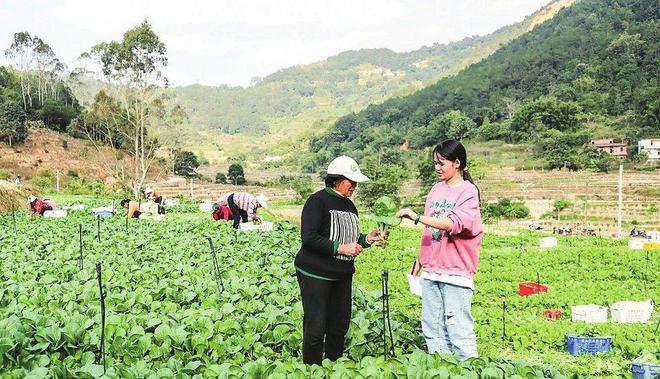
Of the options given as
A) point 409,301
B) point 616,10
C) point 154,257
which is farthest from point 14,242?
point 616,10

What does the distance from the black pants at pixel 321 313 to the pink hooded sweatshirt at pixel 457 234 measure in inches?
23.8

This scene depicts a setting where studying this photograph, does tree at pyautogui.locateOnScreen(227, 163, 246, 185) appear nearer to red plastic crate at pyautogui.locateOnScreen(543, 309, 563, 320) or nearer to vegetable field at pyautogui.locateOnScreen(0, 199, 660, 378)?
vegetable field at pyautogui.locateOnScreen(0, 199, 660, 378)

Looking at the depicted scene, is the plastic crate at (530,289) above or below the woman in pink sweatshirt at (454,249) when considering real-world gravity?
below

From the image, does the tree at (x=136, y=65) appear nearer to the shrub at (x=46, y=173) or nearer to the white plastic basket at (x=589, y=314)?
the shrub at (x=46, y=173)

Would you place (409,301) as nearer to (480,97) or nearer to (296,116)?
(480,97)

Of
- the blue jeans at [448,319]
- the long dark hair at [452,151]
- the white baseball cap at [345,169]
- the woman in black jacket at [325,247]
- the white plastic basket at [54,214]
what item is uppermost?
the long dark hair at [452,151]

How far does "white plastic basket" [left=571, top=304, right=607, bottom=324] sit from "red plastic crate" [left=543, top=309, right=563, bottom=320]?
→ 0.25 m

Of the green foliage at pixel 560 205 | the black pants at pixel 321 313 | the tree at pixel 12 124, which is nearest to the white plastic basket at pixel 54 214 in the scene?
the black pants at pixel 321 313

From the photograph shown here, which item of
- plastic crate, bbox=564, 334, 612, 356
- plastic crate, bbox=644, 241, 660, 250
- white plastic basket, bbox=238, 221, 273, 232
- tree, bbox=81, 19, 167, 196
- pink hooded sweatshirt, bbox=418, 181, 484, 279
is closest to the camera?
pink hooded sweatshirt, bbox=418, 181, 484, 279

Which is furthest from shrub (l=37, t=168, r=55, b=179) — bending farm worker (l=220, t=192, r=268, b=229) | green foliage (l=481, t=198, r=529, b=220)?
bending farm worker (l=220, t=192, r=268, b=229)

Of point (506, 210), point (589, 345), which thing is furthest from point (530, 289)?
point (506, 210)

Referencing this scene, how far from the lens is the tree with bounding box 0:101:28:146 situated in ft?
145

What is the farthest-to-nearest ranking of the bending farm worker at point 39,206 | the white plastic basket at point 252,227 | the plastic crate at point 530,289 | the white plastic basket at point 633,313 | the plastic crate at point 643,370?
the bending farm worker at point 39,206 < the white plastic basket at point 252,227 < the plastic crate at point 530,289 < the white plastic basket at point 633,313 < the plastic crate at point 643,370

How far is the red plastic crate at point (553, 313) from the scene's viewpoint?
24.5 feet
